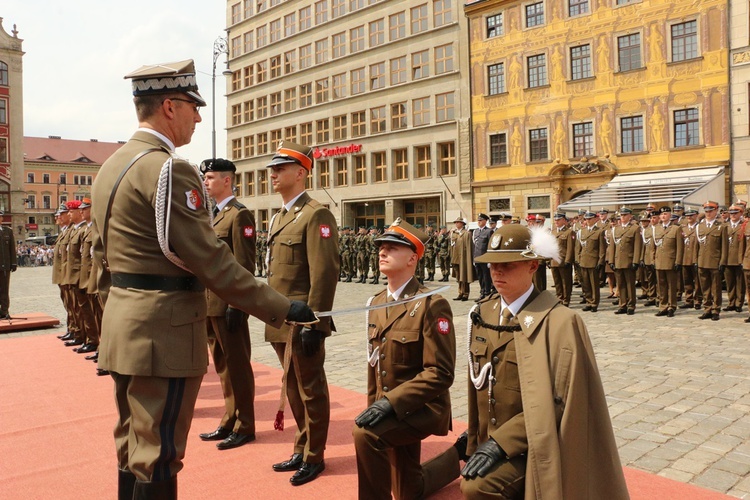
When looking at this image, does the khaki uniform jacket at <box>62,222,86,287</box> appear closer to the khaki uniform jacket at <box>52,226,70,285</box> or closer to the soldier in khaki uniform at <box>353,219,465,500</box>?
the khaki uniform jacket at <box>52,226,70,285</box>

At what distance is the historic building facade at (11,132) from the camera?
58625 millimetres

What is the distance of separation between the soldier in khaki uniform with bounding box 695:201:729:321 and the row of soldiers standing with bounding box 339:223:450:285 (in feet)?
30.9

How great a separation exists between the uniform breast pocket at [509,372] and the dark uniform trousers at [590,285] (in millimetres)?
11084

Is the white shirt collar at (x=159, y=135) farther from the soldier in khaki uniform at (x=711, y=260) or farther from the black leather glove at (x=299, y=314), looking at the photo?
the soldier in khaki uniform at (x=711, y=260)

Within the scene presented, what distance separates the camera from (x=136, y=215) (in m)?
2.74

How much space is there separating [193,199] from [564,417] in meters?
1.86

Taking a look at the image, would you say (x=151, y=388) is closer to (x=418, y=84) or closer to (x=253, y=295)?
(x=253, y=295)

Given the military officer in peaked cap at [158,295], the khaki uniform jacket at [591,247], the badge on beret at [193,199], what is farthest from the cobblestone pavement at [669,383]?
the badge on beret at [193,199]

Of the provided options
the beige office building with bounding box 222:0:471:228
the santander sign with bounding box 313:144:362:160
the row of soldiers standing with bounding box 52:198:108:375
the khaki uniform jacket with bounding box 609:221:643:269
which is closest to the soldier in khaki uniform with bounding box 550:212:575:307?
the khaki uniform jacket with bounding box 609:221:643:269

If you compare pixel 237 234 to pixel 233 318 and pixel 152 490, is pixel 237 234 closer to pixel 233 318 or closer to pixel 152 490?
pixel 233 318

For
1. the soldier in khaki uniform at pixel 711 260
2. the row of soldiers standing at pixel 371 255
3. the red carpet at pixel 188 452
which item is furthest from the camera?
the row of soldiers standing at pixel 371 255

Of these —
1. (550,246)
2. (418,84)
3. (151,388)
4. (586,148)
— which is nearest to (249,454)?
(151,388)

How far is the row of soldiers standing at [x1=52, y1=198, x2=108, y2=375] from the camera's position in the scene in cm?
888

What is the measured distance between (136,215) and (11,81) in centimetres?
6869
